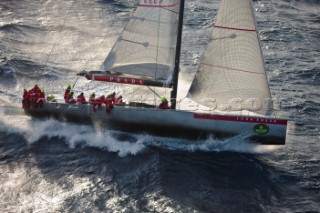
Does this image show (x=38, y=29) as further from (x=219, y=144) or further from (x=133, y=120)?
(x=219, y=144)

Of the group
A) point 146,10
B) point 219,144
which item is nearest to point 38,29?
point 146,10

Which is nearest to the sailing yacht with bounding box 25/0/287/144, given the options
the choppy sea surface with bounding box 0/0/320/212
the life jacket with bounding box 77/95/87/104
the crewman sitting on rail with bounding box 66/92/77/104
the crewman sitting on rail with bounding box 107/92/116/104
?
the crewman sitting on rail with bounding box 107/92/116/104

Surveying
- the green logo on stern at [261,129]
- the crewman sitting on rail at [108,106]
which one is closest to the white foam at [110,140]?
the green logo on stern at [261,129]

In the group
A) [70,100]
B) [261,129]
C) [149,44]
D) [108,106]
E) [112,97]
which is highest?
[149,44]

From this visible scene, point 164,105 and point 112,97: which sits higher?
point 112,97

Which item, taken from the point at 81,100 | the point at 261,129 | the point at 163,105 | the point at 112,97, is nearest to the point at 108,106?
the point at 112,97

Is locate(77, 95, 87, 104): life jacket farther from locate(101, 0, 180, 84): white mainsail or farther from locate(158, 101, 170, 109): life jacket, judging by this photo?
locate(158, 101, 170, 109): life jacket

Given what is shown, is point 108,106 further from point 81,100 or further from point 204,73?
point 204,73
